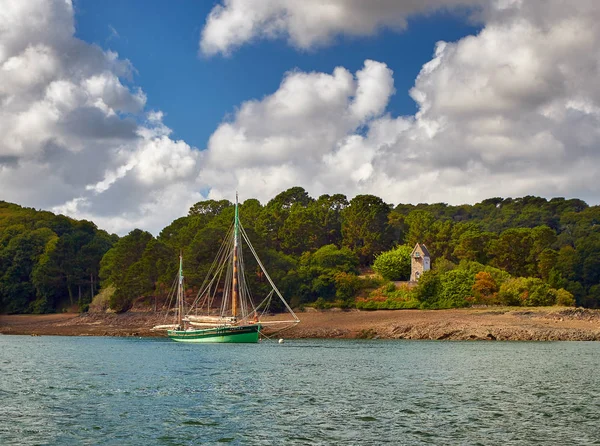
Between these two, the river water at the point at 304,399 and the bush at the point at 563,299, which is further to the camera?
the bush at the point at 563,299

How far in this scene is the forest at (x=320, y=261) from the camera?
108 m

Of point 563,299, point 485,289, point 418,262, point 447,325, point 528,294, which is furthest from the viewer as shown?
point 418,262

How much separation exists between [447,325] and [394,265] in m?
33.8

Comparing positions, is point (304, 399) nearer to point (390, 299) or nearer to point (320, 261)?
point (390, 299)

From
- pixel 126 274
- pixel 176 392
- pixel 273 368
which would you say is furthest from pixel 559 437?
pixel 126 274

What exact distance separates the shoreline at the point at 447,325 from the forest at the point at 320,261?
4.85 m

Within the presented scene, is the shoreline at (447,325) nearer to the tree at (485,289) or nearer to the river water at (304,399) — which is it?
the tree at (485,289)

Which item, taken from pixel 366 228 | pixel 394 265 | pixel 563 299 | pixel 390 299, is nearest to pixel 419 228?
pixel 366 228

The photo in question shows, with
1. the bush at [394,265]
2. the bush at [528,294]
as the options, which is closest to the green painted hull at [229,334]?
the bush at [528,294]

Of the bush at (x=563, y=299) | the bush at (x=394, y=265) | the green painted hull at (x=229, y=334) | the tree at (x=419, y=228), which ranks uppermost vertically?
the tree at (x=419, y=228)

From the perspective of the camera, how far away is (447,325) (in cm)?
9081

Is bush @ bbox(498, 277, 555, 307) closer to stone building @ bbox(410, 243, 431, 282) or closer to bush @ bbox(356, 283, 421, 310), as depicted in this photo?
bush @ bbox(356, 283, 421, 310)

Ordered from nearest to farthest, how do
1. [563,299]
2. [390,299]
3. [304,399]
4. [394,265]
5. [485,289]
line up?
1. [304,399]
2. [563,299]
3. [485,289]
4. [390,299]
5. [394,265]

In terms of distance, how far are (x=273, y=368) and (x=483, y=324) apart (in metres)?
43.9
